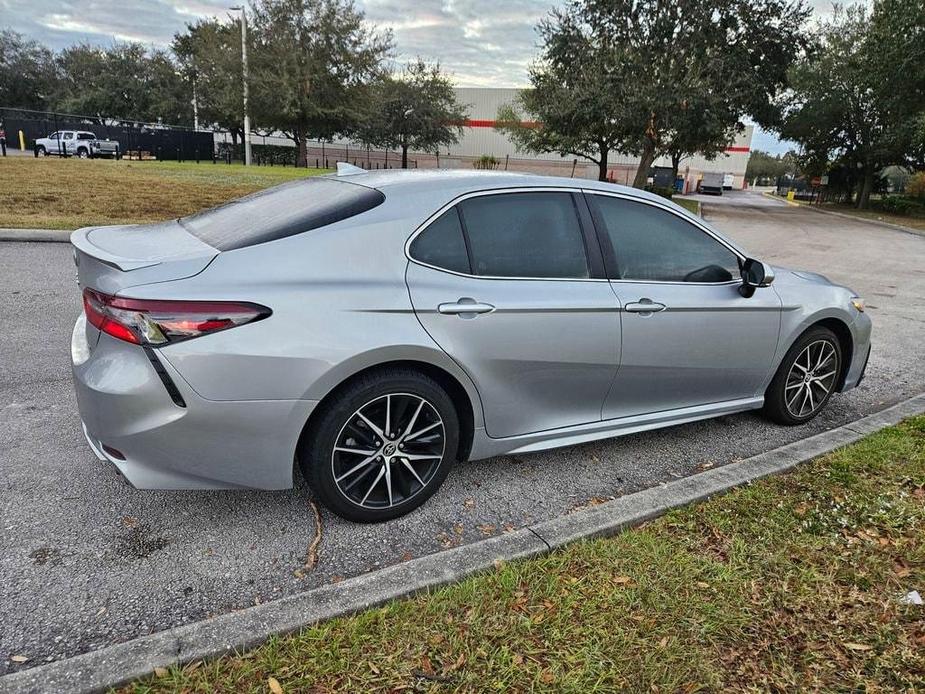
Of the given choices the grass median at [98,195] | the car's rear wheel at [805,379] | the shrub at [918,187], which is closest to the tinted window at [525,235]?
the car's rear wheel at [805,379]

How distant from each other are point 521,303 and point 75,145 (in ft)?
129

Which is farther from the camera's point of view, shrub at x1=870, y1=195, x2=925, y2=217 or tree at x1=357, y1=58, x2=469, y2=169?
tree at x1=357, y1=58, x2=469, y2=169

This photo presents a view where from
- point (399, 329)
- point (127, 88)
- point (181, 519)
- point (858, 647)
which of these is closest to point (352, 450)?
point (399, 329)

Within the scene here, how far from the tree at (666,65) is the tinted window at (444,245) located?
2512 cm

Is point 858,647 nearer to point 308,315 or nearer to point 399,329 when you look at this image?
point 399,329

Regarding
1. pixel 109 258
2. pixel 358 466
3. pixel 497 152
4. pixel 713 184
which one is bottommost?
pixel 358 466

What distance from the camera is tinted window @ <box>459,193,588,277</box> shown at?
121 inches

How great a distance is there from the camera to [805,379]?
4320 mm

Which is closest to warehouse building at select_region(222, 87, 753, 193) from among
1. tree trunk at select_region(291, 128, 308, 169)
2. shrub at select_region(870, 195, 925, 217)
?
tree trunk at select_region(291, 128, 308, 169)

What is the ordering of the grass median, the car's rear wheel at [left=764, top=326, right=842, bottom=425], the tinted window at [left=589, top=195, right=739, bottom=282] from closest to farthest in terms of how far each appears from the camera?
the tinted window at [left=589, top=195, right=739, bottom=282] → the car's rear wheel at [left=764, top=326, right=842, bottom=425] → the grass median

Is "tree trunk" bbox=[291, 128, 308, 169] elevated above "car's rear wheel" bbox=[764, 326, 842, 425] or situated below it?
above

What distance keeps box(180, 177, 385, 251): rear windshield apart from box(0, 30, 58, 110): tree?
78096 mm

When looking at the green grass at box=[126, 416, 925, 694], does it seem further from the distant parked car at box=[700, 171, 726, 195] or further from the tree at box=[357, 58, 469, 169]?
the distant parked car at box=[700, 171, 726, 195]

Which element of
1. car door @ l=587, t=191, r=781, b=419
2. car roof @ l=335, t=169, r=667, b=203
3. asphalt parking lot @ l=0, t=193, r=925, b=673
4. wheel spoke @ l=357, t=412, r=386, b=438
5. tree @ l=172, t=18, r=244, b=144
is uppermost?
tree @ l=172, t=18, r=244, b=144
